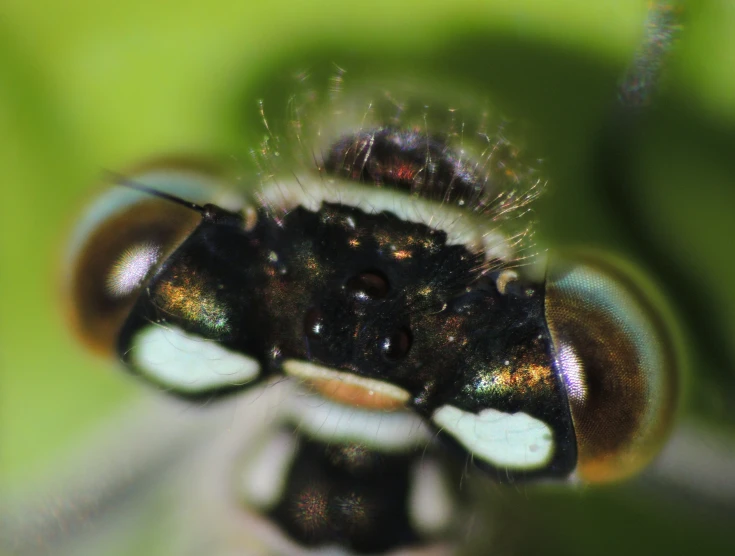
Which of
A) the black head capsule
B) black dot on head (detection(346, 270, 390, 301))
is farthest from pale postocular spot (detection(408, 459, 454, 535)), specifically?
black dot on head (detection(346, 270, 390, 301))

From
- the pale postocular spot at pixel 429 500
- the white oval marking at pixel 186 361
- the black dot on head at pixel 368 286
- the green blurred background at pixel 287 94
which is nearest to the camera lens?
the black dot on head at pixel 368 286

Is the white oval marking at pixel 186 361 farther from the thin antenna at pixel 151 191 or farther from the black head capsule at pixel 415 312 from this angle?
the thin antenna at pixel 151 191

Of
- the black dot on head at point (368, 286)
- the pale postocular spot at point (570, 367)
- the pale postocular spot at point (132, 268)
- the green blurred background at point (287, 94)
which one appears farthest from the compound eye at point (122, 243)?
the pale postocular spot at point (570, 367)

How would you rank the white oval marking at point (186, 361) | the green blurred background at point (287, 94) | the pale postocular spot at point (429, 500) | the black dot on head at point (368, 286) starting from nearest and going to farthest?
the black dot on head at point (368, 286) < the white oval marking at point (186, 361) < the pale postocular spot at point (429, 500) < the green blurred background at point (287, 94)

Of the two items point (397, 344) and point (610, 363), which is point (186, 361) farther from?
point (610, 363)

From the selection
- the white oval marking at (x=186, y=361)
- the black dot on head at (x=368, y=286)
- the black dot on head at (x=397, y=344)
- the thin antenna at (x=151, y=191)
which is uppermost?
the thin antenna at (x=151, y=191)

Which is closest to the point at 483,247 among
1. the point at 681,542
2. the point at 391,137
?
the point at 391,137

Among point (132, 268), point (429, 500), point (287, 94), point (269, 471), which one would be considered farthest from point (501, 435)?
point (287, 94)

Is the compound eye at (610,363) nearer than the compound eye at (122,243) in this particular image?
Yes
